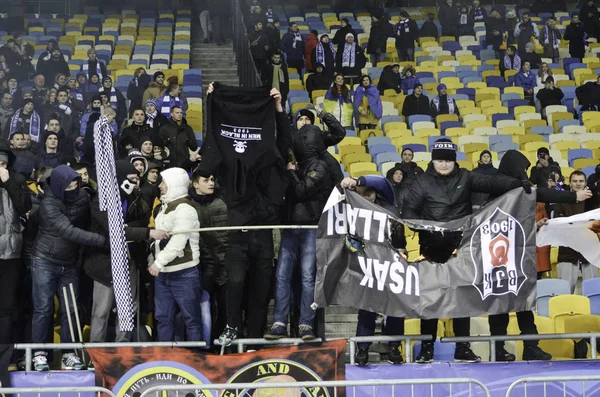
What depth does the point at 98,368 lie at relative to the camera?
9.78 m

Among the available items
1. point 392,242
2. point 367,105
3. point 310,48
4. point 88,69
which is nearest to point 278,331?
point 392,242

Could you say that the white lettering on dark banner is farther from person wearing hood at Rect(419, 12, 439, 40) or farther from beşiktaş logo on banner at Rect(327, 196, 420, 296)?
person wearing hood at Rect(419, 12, 439, 40)

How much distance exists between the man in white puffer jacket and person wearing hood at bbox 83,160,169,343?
152 millimetres

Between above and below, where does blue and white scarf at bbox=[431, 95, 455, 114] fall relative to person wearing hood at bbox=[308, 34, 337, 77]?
below

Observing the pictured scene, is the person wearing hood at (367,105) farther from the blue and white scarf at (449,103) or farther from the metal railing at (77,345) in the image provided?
the metal railing at (77,345)

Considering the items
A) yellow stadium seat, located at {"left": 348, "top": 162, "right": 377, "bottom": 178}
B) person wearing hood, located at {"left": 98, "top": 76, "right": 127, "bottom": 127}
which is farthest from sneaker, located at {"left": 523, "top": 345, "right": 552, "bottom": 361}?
person wearing hood, located at {"left": 98, "top": 76, "right": 127, "bottom": 127}

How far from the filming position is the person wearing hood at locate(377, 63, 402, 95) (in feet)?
69.1

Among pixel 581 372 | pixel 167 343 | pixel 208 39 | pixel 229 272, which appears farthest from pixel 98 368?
pixel 208 39

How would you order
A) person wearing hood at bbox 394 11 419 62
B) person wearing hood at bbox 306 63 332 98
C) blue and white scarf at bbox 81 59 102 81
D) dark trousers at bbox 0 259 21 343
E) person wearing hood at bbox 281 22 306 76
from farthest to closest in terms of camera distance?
person wearing hood at bbox 394 11 419 62 < person wearing hood at bbox 281 22 306 76 < person wearing hood at bbox 306 63 332 98 < blue and white scarf at bbox 81 59 102 81 < dark trousers at bbox 0 259 21 343

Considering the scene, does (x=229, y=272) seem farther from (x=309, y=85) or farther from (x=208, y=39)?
(x=208, y=39)

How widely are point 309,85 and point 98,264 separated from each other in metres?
10.9

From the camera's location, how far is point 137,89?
60.1ft

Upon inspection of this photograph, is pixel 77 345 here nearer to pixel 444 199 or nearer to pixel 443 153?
pixel 444 199

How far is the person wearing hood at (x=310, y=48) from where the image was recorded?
22031 mm
